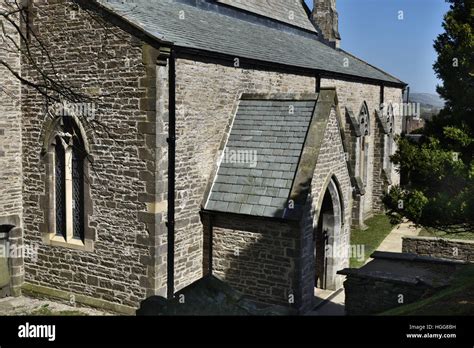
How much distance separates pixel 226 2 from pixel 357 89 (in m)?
7.77

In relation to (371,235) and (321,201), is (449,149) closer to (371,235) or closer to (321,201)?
(321,201)

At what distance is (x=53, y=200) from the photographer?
1289 cm

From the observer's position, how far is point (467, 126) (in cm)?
984

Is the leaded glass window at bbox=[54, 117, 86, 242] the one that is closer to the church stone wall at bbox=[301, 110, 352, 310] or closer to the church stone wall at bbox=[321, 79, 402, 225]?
the church stone wall at bbox=[301, 110, 352, 310]

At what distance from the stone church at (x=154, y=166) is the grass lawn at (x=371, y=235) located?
3.87 m

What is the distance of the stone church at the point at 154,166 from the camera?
1132 centimetres

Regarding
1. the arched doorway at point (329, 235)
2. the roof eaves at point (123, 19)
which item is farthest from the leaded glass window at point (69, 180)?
the arched doorway at point (329, 235)

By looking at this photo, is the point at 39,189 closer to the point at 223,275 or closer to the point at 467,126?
the point at 223,275

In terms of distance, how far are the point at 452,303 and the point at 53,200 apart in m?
9.56

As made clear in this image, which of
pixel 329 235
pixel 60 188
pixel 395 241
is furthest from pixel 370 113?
pixel 60 188

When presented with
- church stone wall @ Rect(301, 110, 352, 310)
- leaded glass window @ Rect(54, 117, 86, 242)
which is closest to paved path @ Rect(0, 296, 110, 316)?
leaded glass window @ Rect(54, 117, 86, 242)
